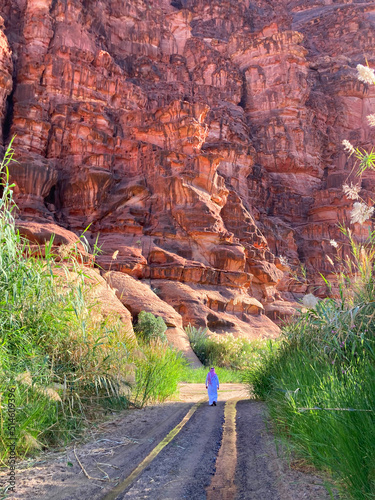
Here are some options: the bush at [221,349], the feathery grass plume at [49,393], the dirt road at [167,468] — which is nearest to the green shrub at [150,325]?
the bush at [221,349]

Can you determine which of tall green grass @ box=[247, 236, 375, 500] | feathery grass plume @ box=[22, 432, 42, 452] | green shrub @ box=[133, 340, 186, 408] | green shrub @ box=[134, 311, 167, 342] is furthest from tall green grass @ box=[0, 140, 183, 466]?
green shrub @ box=[134, 311, 167, 342]

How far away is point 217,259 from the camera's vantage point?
34.3 metres

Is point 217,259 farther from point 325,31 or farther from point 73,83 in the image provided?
point 325,31

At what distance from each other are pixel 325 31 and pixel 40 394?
310 ft

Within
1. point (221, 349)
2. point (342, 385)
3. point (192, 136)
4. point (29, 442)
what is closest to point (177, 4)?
point (192, 136)

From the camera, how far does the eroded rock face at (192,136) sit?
33.4 metres

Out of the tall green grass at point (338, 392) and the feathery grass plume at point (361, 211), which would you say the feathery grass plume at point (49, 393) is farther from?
the feathery grass plume at point (361, 211)

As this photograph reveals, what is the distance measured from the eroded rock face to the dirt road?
49.2 ft

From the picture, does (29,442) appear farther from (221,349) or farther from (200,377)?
(221,349)

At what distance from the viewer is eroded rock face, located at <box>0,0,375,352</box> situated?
110 feet

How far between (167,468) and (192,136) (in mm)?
36195

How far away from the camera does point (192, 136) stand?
38.2 metres

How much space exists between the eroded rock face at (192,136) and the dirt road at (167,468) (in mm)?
14994

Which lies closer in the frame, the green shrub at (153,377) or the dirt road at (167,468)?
the dirt road at (167,468)
